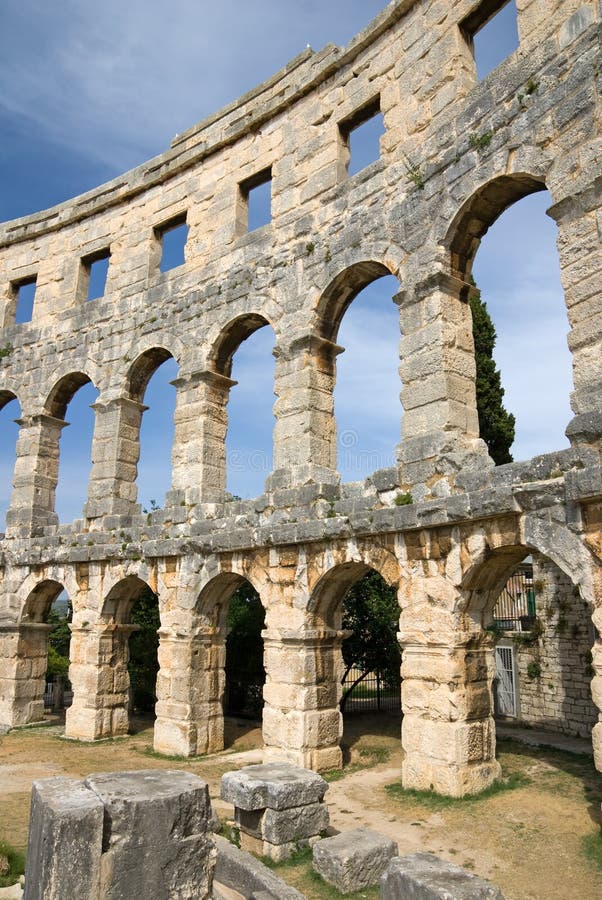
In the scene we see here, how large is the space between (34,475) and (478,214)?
10.6m

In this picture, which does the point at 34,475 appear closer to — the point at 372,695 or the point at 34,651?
the point at 34,651

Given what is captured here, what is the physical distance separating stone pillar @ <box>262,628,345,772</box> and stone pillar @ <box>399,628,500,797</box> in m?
1.75

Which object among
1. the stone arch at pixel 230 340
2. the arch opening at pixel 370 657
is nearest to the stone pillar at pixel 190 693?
the arch opening at pixel 370 657

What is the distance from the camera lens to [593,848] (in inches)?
247

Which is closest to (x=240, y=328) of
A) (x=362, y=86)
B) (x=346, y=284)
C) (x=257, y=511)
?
(x=346, y=284)

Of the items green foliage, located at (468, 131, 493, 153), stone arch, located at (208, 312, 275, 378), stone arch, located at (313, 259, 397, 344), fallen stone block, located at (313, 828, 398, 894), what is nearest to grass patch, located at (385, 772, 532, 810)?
fallen stone block, located at (313, 828, 398, 894)

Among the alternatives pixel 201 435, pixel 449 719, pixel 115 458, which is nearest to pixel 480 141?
pixel 201 435

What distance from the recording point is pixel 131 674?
16203 mm

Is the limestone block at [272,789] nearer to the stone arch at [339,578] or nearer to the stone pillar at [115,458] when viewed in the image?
the stone arch at [339,578]

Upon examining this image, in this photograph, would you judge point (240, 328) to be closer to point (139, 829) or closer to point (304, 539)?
point (304, 539)

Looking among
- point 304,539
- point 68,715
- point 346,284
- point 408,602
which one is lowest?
point 68,715

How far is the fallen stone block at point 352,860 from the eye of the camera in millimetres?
5688

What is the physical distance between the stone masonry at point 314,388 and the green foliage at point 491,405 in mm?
9130

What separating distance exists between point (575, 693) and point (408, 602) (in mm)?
6490
